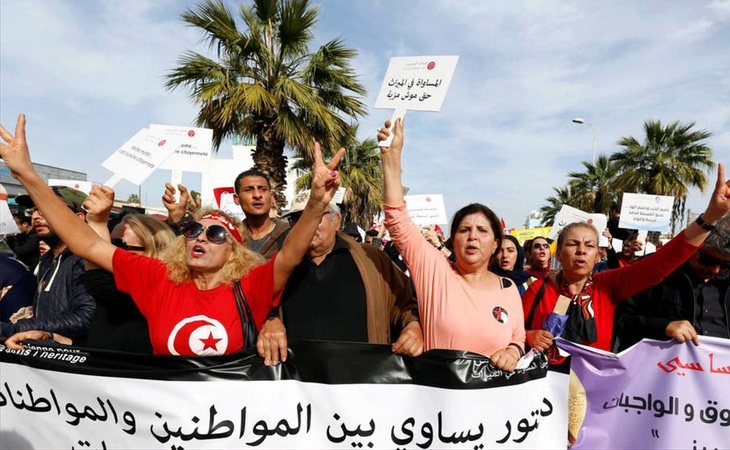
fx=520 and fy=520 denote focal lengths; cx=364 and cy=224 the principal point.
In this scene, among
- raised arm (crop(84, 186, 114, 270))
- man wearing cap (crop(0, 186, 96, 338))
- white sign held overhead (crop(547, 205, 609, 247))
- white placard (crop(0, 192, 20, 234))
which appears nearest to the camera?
raised arm (crop(84, 186, 114, 270))

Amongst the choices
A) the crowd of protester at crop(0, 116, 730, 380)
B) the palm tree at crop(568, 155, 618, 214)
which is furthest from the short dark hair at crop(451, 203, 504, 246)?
the palm tree at crop(568, 155, 618, 214)

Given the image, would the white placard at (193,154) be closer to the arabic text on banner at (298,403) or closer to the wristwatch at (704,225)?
the arabic text on banner at (298,403)

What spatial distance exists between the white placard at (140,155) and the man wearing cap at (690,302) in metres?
3.67

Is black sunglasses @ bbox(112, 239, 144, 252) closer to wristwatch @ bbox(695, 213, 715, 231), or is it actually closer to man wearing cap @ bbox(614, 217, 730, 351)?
man wearing cap @ bbox(614, 217, 730, 351)

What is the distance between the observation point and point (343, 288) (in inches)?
110

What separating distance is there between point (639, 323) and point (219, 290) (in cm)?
229

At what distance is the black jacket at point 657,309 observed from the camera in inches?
114

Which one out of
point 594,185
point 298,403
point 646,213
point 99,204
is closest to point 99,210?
point 99,204

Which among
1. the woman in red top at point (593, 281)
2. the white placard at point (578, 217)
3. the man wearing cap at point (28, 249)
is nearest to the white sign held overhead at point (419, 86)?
the woman in red top at point (593, 281)

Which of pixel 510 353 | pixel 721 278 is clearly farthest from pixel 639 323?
pixel 510 353

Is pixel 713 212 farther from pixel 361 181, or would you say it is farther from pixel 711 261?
pixel 361 181

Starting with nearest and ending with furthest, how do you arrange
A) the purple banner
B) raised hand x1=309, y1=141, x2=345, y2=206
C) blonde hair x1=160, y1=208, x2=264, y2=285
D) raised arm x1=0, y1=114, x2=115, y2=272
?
raised hand x1=309, y1=141, x2=345, y2=206
raised arm x1=0, y1=114, x2=115, y2=272
blonde hair x1=160, y1=208, x2=264, y2=285
the purple banner

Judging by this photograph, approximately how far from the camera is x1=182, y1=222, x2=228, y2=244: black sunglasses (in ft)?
8.59

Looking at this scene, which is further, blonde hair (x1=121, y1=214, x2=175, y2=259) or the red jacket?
blonde hair (x1=121, y1=214, x2=175, y2=259)
